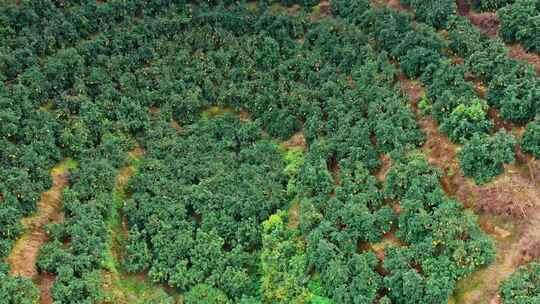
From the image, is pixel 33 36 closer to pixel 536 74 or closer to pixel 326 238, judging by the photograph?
pixel 326 238

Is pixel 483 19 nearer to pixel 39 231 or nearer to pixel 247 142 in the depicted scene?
pixel 247 142

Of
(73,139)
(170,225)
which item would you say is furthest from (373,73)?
(73,139)

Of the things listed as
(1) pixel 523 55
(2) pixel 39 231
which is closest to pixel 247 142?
(2) pixel 39 231

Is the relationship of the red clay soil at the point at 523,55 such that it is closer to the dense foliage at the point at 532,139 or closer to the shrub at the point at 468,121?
the shrub at the point at 468,121

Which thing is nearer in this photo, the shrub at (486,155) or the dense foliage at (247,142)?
the shrub at (486,155)

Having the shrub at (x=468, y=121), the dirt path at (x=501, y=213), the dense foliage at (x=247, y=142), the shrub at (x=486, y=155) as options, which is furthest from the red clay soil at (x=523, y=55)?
the dirt path at (x=501, y=213)

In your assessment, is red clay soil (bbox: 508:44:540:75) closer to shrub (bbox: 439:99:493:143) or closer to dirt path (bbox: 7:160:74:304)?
shrub (bbox: 439:99:493:143)
